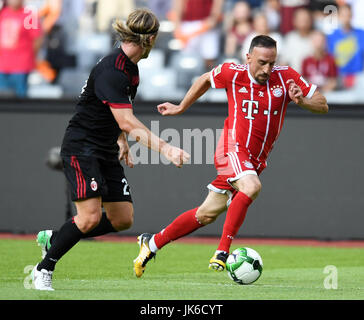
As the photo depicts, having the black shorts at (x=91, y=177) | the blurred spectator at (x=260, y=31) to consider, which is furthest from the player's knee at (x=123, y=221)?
A: the blurred spectator at (x=260, y=31)

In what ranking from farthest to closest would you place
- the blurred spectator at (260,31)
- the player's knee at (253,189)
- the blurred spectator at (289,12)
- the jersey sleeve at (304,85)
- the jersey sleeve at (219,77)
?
the blurred spectator at (289,12) < the blurred spectator at (260,31) < the jersey sleeve at (219,77) < the jersey sleeve at (304,85) < the player's knee at (253,189)

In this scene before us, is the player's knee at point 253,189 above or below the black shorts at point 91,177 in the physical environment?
below

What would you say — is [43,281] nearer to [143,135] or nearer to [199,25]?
[143,135]

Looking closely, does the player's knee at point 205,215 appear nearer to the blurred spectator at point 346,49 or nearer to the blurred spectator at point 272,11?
the blurred spectator at point 346,49

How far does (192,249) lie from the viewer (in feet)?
39.7

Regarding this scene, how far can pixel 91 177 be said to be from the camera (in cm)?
711

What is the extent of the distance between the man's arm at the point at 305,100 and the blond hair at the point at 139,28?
1525 millimetres

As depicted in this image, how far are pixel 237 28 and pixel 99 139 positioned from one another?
736 centimetres

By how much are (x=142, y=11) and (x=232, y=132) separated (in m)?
1.89

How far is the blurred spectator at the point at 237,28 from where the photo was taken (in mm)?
14094

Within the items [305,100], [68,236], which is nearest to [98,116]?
[68,236]
